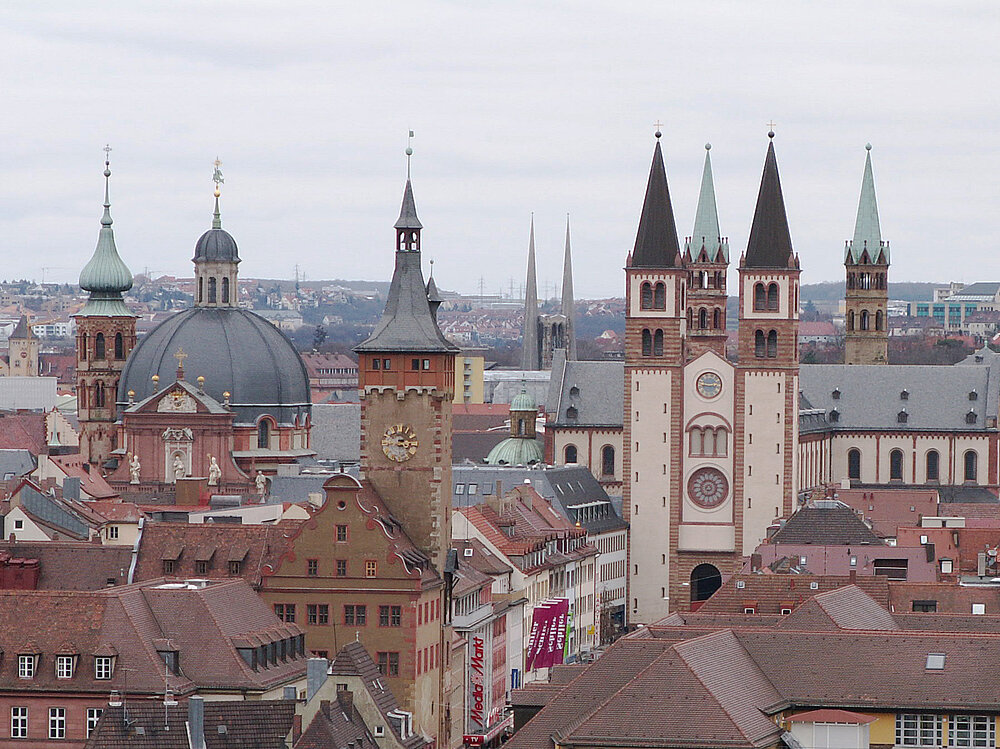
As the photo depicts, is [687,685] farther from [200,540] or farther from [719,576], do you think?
[719,576]

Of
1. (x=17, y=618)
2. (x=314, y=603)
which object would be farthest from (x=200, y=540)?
(x=17, y=618)

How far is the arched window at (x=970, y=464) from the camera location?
7584 inches

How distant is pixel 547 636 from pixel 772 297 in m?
57.6

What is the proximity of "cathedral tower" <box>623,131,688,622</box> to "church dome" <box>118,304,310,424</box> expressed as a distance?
23.3m

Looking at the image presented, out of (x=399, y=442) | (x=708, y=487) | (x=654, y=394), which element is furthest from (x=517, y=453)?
(x=399, y=442)

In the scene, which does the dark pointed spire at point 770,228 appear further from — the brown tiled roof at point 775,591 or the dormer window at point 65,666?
the dormer window at point 65,666

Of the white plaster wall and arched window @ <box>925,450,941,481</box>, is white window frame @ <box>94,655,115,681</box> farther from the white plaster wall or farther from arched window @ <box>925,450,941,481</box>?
arched window @ <box>925,450,941,481</box>

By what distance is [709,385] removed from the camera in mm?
178375

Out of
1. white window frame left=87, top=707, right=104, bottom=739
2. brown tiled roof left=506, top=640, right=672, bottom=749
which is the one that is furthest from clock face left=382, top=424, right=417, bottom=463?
brown tiled roof left=506, top=640, right=672, bottom=749

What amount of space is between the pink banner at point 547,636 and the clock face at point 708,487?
1901 inches

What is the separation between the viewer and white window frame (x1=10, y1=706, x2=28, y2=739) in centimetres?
8396

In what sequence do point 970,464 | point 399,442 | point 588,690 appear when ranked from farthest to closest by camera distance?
point 970,464, point 399,442, point 588,690

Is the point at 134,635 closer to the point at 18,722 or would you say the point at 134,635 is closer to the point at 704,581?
the point at 18,722

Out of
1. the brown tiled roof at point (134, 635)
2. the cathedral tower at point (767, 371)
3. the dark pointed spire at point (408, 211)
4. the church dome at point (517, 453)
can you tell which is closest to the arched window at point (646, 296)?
the cathedral tower at point (767, 371)
